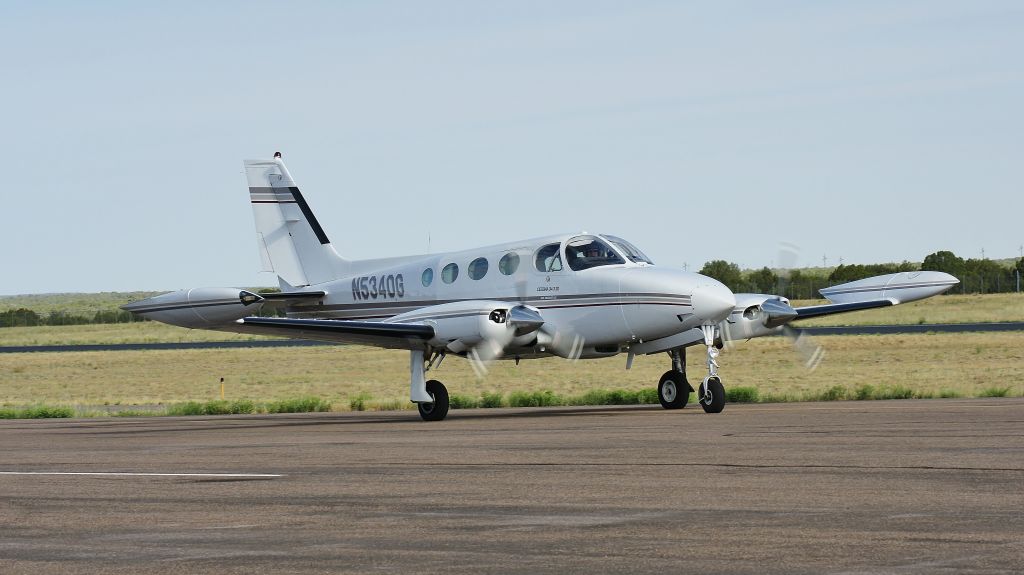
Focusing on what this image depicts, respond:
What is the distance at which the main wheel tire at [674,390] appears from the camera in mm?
26344

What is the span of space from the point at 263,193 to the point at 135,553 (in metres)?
25.3

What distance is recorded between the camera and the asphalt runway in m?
8.56

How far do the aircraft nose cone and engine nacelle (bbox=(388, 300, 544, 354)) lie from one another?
308 cm

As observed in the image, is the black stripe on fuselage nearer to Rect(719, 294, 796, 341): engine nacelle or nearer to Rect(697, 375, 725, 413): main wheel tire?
Rect(697, 375, 725, 413): main wheel tire

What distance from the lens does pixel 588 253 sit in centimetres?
2584

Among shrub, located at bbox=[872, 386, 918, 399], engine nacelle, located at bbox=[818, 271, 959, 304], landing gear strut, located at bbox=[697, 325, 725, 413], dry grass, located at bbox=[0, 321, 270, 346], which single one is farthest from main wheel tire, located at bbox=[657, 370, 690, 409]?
dry grass, located at bbox=[0, 321, 270, 346]

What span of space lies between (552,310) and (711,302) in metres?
3.37

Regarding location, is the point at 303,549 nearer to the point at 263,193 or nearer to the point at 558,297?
the point at 558,297

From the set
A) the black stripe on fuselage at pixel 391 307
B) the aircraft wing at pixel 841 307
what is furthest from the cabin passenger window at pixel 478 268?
the aircraft wing at pixel 841 307

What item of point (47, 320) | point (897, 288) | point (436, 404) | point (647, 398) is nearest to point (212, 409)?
point (647, 398)

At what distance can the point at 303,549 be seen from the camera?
9148 millimetres

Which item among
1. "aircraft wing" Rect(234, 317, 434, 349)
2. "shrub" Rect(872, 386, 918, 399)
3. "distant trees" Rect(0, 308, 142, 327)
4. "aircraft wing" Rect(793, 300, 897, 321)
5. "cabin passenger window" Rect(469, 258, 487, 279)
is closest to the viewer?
"aircraft wing" Rect(234, 317, 434, 349)

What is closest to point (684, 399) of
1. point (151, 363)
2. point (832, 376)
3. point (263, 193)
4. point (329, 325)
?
point (329, 325)

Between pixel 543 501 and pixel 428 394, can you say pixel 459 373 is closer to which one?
pixel 428 394
